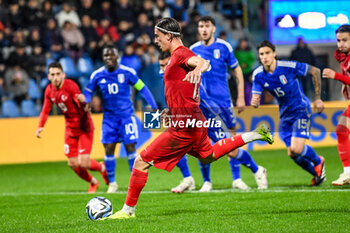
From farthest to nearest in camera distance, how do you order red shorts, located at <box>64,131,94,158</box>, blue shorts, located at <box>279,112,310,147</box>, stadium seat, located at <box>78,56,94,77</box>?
stadium seat, located at <box>78,56,94,77</box>
red shorts, located at <box>64,131,94,158</box>
blue shorts, located at <box>279,112,310,147</box>

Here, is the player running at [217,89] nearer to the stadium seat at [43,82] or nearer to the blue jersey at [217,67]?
the blue jersey at [217,67]

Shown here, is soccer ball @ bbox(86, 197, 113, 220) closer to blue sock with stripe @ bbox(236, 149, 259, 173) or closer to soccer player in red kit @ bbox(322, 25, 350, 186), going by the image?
blue sock with stripe @ bbox(236, 149, 259, 173)

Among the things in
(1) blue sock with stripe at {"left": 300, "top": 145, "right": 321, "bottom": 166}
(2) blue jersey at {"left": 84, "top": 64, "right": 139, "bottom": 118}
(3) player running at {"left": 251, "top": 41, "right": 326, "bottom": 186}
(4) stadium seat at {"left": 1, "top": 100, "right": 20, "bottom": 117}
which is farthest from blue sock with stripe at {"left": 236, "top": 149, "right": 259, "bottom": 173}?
(4) stadium seat at {"left": 1, "top": 100, "right": 20, "bottom": 117}

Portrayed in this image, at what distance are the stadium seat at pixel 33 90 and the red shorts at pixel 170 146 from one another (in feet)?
35.3

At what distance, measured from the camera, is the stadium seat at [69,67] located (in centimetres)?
1716

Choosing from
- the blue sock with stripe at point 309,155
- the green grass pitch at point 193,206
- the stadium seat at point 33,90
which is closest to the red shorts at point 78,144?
the green grass pitch at point 193,206

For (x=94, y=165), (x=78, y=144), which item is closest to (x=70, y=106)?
(x=78, y=144)

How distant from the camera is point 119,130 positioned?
10.4m

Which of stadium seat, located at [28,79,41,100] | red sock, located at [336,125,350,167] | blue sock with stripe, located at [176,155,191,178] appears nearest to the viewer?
red sock, located at [336,125,350,167]

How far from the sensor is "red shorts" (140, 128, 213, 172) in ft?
21.9

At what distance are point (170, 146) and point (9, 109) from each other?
10.8 meters

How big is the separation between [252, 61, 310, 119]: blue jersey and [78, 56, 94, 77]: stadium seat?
859 cm

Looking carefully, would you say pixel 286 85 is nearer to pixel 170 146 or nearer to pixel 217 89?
pixel 217 89

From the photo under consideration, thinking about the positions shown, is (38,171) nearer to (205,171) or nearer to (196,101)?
(205,171)
